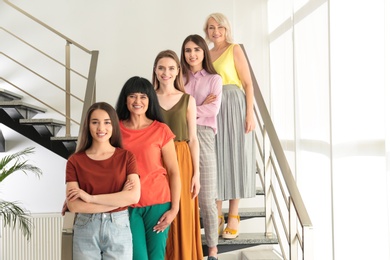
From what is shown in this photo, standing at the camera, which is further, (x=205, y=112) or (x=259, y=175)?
(x=259, y=175)

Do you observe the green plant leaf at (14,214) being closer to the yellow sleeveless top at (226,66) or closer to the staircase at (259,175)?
the staircase at (259,175)

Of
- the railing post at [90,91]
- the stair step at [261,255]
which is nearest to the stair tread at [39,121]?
the railing post at [90,91]

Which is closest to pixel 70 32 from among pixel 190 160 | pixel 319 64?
pixel 319 64

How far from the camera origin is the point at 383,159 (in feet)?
11.5

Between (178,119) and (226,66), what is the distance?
73 centimetres

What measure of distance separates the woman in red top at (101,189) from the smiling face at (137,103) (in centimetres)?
14

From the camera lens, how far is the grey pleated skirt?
380cm

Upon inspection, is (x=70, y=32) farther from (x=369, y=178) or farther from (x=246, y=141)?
(x=369, y=178)

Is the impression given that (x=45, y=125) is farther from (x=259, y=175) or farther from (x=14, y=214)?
(x=259, y=175)

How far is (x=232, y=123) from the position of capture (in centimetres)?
380

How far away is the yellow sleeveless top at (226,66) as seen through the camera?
3803 mm

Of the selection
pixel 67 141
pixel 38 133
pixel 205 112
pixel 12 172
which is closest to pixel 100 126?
pixel 205 112

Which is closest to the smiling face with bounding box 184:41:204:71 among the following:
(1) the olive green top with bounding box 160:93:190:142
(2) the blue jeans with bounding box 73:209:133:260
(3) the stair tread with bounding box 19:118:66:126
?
(1) the olive green top with bounding box 160:93:190:142

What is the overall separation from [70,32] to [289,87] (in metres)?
2.50
